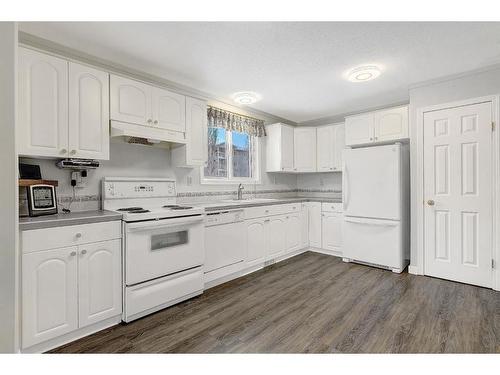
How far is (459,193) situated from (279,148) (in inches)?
97.6

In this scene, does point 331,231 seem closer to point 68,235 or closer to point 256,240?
point 256,240

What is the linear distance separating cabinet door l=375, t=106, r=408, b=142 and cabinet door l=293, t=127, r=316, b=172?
1.15m

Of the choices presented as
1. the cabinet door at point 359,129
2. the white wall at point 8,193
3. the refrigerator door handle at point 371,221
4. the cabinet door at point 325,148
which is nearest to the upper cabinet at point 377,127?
the cabinet door at point 359,129

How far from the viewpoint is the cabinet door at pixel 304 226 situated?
4.26 m

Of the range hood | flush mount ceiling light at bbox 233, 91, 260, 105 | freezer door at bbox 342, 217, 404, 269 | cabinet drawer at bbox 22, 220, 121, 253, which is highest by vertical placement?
flush mount ceiling light at bbox 233, 91, 260, 105

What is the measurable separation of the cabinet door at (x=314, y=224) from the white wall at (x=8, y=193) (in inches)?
154

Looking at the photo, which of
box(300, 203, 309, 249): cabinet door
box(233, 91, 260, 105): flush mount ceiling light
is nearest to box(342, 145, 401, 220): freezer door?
box(300, 203, 309, 249): cabinet door

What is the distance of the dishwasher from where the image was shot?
287 cm

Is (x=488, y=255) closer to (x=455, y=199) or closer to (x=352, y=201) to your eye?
(x=455, y=199)

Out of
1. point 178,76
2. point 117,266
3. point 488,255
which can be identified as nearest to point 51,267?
point 117,266

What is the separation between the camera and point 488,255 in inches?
110

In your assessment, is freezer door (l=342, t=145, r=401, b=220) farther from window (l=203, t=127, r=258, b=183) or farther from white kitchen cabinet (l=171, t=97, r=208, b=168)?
white kitchen cabinet (l=171, t=97, r=208, b=168)

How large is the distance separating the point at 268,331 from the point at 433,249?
7.89 ft

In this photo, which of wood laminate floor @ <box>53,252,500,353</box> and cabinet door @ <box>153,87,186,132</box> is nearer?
wood laminate floor @ <box>53,252,500,353</box>
